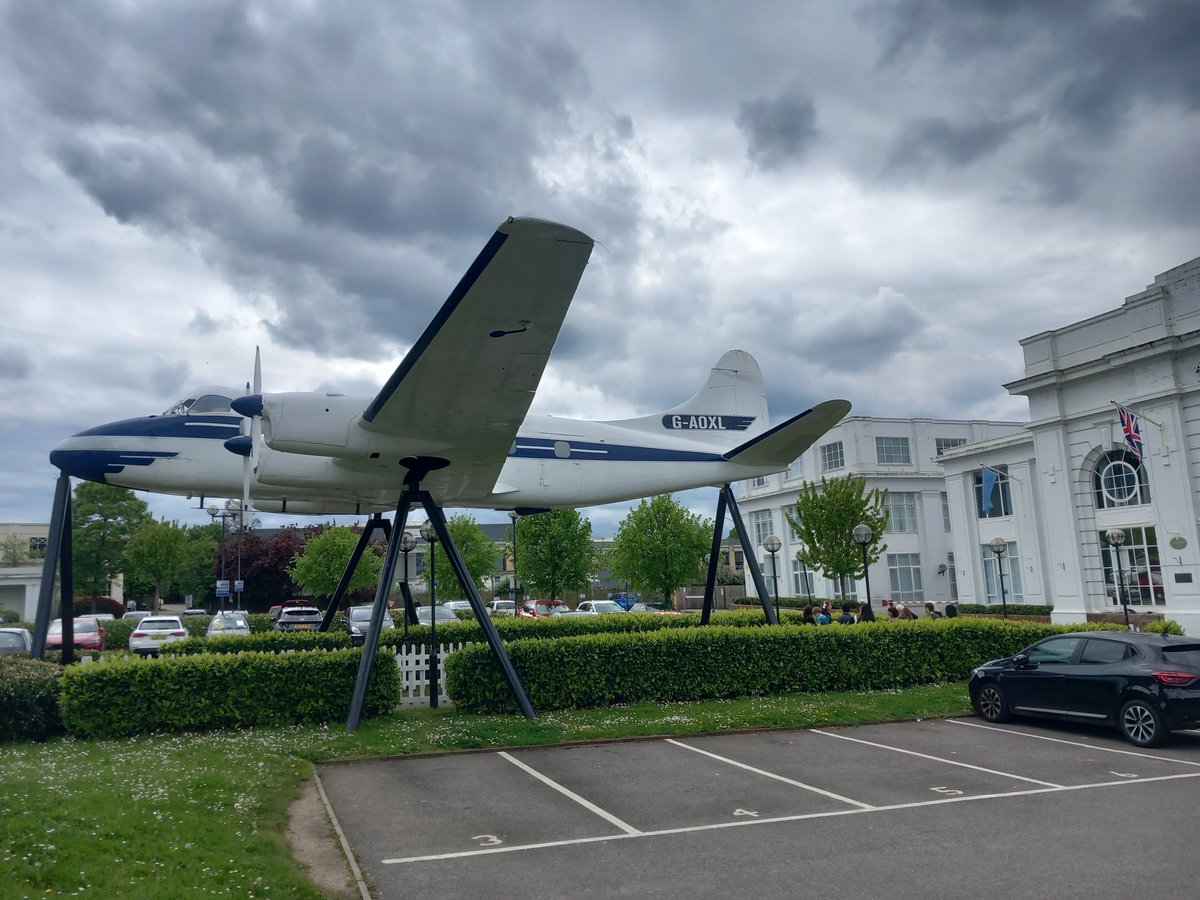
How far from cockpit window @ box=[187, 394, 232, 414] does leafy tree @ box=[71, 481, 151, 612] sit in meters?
50.3

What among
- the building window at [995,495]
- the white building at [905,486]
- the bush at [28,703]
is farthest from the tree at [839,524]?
the bush at [28,703]

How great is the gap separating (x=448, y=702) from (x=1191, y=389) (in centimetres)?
2705

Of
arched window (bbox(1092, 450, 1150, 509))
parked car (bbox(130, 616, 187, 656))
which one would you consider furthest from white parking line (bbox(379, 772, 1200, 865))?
arched window (bbox(1092, 450, 1150, 509))

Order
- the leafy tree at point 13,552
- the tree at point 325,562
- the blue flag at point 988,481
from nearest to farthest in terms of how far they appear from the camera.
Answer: the blue flag at point 988,481 → the tree at point 325,562 → the leafy tree at point 13,552

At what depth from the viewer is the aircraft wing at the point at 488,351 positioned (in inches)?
294

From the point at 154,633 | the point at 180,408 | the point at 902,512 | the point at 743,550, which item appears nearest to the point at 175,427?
the point at 180,408

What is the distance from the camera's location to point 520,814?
7207 mm

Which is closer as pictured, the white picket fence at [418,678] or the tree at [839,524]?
the white picket fence at [418,678]

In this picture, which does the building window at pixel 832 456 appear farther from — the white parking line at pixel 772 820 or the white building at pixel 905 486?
the white parking line at pixel 772 820

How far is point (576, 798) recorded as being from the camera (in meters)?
7.75

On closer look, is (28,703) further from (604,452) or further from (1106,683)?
(1106,683)

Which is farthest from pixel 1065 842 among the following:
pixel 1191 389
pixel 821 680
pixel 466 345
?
pixel 1191 389

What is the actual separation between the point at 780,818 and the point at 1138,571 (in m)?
29.1

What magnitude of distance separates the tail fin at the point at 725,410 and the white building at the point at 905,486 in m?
32.3
